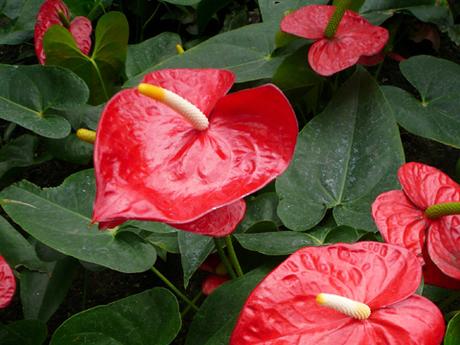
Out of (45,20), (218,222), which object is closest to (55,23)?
(45,20)

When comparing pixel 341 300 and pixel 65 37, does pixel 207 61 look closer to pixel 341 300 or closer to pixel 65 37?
pixel 65 37

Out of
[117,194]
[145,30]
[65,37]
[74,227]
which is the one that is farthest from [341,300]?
[145,30]

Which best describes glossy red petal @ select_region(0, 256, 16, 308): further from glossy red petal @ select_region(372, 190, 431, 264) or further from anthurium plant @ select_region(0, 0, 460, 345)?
glossy red petal @ select_region(372, 190, 431, 264)

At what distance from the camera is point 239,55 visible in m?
1.03

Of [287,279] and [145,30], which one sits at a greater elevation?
[287,279]

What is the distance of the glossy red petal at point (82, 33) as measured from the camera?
112 cm

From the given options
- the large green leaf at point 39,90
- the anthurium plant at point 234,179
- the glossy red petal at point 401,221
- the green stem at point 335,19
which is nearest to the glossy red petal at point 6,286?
the anthurium plant at point 234,179

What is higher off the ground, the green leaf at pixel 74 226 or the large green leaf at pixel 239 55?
the large green leaf at pixel 239 55

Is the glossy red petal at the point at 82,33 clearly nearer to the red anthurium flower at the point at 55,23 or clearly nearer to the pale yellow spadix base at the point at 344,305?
the red anthurium flower at the point at 55,23

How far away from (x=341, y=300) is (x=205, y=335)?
291mm

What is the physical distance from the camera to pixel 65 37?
3.43 feet

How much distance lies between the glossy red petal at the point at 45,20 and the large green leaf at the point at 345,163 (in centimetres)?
51

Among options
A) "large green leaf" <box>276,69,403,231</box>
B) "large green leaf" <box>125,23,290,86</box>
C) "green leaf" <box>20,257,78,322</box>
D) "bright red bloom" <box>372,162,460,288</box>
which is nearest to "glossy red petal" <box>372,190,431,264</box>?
"bright red bloom" <box>372,162,460,288</box>

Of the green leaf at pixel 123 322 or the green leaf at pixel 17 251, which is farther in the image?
the green leaf at pixel 17 251
